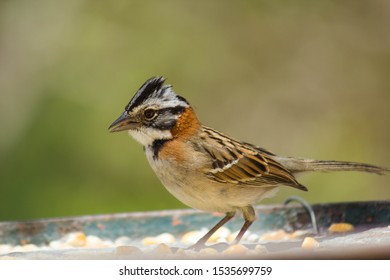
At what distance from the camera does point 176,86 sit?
835 centimetres

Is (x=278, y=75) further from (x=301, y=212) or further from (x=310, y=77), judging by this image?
(x=301, y=212)

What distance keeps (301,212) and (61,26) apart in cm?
425

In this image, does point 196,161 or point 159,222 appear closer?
point 196,161

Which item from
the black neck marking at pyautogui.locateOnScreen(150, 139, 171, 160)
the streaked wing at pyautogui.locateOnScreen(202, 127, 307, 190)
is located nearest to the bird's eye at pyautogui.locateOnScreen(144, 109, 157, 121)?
the black neck marking at pyautogui.locateOnScreen(150, 139, 171, 160)

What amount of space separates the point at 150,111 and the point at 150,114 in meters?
0.02

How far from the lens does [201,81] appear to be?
8766 mm

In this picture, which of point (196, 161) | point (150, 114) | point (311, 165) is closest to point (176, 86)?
point (311, 165)

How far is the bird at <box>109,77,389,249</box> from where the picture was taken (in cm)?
438

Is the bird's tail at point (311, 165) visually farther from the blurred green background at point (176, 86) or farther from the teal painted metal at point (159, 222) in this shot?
the blurred green background at point (176, 86)

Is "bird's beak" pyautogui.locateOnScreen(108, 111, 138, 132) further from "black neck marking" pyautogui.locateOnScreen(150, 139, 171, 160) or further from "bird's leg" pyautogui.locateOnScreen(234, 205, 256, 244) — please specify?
"bird's leg" pyautogui.locateOnScreen(234, 205, 256, 244)

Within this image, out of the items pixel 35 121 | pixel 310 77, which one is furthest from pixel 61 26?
pixel 310 77

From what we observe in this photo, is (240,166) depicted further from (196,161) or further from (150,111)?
(150,111)

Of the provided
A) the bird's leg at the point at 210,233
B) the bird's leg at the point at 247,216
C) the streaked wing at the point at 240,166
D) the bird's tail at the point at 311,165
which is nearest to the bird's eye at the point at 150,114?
the streaked wing at the point at 240,166

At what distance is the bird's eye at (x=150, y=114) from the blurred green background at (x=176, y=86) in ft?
9.96
